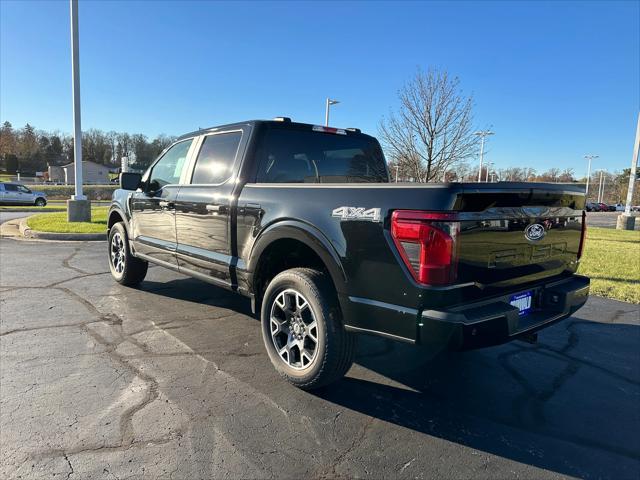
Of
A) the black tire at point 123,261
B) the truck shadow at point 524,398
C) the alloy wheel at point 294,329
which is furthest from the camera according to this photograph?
the black tire at point 123,261

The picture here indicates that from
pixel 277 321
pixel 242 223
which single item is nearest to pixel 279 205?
pixel 242 223

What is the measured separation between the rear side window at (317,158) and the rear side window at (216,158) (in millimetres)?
357

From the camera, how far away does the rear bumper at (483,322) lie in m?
2.36

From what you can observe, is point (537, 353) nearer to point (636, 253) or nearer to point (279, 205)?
point (279, 205)

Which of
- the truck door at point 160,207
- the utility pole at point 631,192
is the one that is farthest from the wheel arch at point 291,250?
the utility pole at point 631,192

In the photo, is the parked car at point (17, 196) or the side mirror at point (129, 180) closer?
the side mirror at point (129, 180)

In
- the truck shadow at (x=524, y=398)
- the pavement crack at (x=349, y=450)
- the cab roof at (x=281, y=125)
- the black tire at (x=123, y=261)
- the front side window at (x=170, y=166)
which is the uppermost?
the cab roof at (x=281, y=125)

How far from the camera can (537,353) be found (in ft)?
13.2

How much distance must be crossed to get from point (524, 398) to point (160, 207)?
4.12 metres

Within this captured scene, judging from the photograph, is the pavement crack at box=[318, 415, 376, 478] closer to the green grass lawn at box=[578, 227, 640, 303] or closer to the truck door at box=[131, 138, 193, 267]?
the truck door at box=[131, 138, 193, 267]

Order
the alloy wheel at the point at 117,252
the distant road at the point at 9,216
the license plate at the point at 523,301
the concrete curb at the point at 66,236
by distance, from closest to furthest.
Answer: the license plate at the point at 523,301 → the alloy wheel at the point at 117,252 → the concrete curb at the point at 66,236 → the distant road at the point at 9,216

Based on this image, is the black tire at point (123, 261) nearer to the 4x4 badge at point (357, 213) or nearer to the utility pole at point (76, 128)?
the 4x4 badge at point (357, 213)

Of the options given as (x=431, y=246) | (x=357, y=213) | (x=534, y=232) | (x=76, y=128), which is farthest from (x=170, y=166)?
(x=76, y=128)

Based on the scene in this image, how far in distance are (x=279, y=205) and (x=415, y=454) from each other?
1922 millimetres
